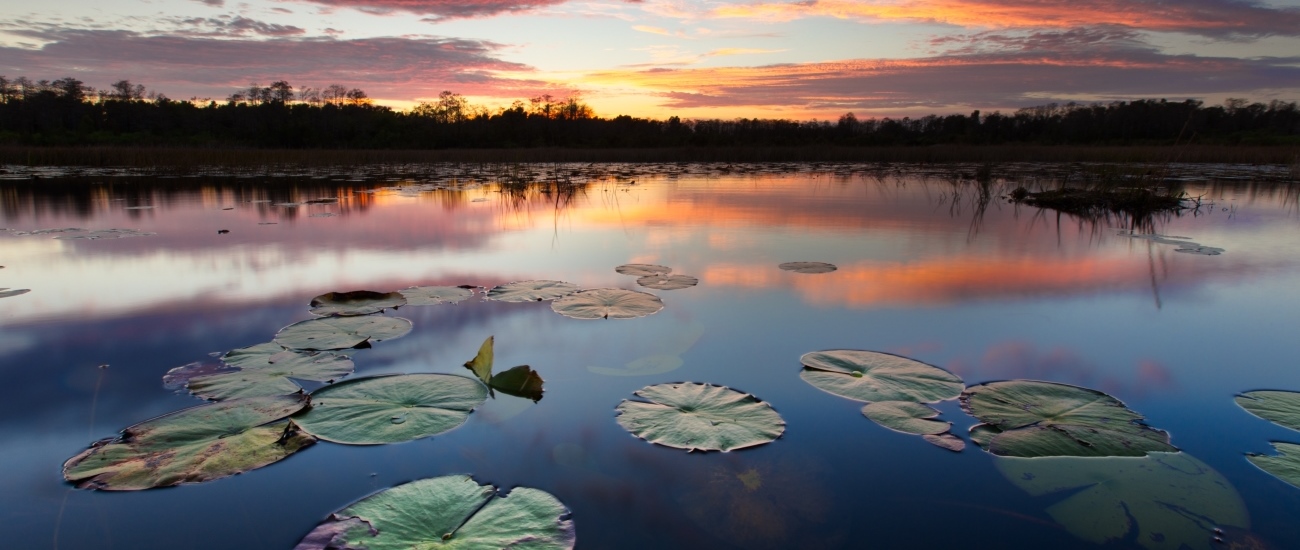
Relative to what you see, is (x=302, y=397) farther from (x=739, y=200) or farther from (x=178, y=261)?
(x=739, y=200)

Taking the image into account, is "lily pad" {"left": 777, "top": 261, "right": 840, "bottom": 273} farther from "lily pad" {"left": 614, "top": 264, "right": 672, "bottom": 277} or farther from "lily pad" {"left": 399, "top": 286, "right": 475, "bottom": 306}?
"lily pad" {"left": 399, "top": 286, "right": 475, "bottom": 306}

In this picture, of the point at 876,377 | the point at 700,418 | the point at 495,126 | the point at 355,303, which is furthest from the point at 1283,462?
the point at 495,126

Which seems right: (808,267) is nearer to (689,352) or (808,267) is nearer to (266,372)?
(689,352)

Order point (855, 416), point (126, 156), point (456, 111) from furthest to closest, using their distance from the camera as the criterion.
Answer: point (456, 111) < point (126, 156) < point (855, 416)

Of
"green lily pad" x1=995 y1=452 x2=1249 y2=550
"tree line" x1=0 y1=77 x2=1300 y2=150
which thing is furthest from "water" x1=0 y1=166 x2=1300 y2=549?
"tree line" x1=0 y1=77 x2=1300 y2=150

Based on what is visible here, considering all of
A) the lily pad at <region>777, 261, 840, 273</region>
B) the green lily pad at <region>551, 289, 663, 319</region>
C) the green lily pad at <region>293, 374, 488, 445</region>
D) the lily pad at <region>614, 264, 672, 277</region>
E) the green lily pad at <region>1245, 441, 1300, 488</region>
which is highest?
the lily pad at <region>777, 261, 840, 273</region>

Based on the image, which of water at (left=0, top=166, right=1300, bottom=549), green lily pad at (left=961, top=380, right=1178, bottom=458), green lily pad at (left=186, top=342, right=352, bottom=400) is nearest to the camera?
water at (left=0, top=166, right=1300, bottom=549)

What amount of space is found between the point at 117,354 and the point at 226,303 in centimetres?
76

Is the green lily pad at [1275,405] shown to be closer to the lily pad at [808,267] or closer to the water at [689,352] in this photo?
the water at [689,352]

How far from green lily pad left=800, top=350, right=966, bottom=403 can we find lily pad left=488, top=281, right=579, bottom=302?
1.50m

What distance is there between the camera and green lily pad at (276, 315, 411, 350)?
2.46 meters

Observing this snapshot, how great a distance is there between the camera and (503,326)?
2832 millimetres

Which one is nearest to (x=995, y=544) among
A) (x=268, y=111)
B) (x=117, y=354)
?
(x=117, y=354)

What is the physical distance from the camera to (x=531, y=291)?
3.39m
